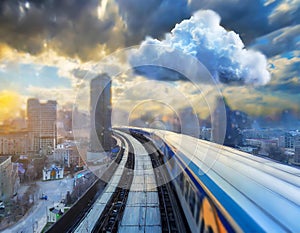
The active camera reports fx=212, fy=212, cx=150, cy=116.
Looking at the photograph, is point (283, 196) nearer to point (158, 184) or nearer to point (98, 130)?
point (158, 184)

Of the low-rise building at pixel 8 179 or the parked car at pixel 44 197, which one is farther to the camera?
the parked car at pixel 44 197

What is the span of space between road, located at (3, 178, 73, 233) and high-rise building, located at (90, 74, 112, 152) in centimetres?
148

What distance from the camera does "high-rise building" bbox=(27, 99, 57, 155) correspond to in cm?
573

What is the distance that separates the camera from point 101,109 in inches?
290

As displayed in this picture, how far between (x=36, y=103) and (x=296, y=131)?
6.04 meters

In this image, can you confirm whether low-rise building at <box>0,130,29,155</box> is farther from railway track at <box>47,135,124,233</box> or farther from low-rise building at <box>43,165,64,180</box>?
railway track at <box>47,135,124,233</box>

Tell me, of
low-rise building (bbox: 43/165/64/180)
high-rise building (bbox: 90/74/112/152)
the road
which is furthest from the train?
high-rise building (bbox: 90/74/112/152)

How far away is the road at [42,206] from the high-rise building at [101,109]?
148 cm

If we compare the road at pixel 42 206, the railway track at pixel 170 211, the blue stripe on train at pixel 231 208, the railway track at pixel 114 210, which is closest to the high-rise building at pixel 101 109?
the road at pixel 42 206

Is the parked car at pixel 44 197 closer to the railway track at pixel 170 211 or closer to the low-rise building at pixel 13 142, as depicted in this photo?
the low-rise building at pixel 13 142

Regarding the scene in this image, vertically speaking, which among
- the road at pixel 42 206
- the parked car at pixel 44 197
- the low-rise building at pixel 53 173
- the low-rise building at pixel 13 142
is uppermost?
the low-rise building at pixel 13 142

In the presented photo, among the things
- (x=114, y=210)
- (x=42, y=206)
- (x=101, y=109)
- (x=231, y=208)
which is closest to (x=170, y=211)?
(x=114, y=210)

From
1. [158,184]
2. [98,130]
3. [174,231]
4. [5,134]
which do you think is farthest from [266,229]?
[98,130]

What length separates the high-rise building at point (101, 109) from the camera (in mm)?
6624
